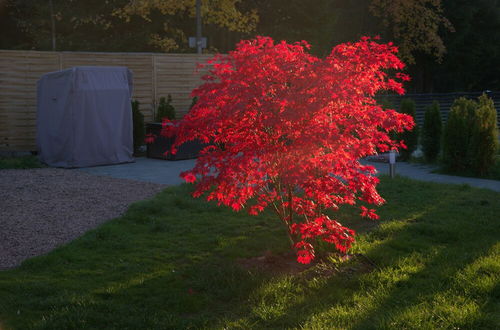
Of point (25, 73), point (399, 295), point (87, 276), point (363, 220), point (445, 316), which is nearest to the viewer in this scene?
point (445, 316)

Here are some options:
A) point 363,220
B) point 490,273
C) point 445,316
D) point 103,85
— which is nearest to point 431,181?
point 363,220

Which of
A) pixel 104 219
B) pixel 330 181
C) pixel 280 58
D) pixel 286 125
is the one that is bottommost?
pixel 104 219

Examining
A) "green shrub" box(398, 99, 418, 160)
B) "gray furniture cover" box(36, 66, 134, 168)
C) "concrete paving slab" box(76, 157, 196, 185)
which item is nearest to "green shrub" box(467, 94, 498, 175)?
"green shrub" box(398, 99, 418, 160)

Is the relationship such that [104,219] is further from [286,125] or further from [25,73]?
[25,73]

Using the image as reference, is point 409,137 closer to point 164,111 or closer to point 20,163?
point 164,111

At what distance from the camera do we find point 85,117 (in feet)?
42.5

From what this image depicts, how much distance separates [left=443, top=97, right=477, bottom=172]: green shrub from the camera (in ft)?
37.0

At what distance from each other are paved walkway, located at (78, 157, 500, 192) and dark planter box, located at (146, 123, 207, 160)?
0.63 feet

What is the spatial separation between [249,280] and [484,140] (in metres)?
7.29

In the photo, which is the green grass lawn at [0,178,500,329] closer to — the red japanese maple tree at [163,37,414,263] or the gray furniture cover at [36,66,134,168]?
the red japanese maple tree at [163,37,414,263]

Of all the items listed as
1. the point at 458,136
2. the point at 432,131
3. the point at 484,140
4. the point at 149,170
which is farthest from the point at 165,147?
the point at 484,140

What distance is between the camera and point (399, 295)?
4.88 metres

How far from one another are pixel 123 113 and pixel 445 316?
34.4 feet

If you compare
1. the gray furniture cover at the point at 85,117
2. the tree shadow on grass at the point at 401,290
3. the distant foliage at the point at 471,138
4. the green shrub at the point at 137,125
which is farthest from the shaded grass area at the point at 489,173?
the green shrub at the point at 137,125
